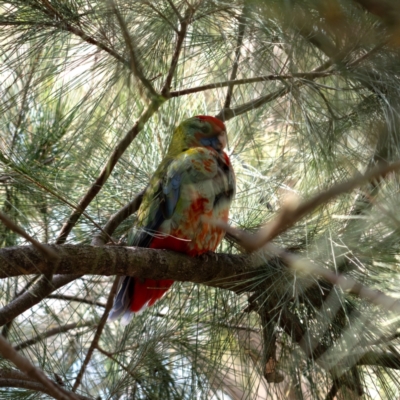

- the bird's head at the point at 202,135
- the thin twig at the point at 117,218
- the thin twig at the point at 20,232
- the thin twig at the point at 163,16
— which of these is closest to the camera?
the thin twig at the point at 20,232

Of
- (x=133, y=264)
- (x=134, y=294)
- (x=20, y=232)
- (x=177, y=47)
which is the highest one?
(x=177, y=47)

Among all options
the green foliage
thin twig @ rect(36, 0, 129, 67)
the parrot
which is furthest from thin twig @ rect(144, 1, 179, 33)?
the parrot

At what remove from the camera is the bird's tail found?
2.19 meters

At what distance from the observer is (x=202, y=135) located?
2330 millimetres

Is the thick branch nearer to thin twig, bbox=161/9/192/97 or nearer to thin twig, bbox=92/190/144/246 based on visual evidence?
Answer: thin twig, bbox=92/190/144/246

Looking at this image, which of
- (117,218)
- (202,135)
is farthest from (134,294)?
(202,135)

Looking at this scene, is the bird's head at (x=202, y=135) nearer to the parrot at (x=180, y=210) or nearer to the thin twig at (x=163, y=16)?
the parrot at (x=180, y=210)

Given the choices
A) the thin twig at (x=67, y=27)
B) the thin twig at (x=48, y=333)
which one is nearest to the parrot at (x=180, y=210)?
the thin twig at (x=48, y=333)

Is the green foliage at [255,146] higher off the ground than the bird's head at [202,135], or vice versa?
the bird's head at [202,135]

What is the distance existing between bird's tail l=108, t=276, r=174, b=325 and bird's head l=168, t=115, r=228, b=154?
51 centimetres

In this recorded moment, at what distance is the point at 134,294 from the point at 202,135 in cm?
66

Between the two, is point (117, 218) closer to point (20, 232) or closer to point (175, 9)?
point (175, 9)

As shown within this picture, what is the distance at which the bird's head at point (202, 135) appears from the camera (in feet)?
7.57

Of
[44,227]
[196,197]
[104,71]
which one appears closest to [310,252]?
[196,197]
